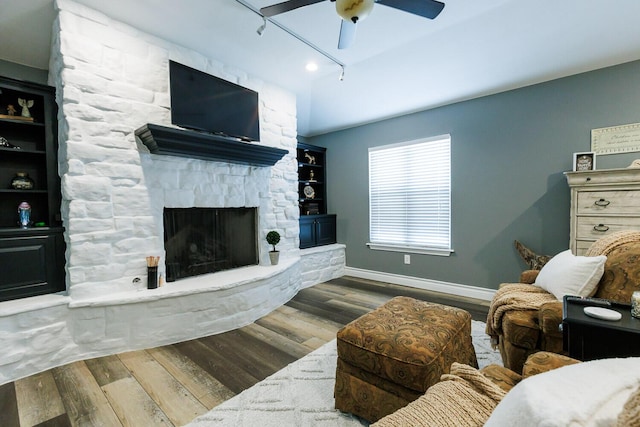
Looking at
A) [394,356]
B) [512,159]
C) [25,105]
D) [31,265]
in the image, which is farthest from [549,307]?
[25,105]

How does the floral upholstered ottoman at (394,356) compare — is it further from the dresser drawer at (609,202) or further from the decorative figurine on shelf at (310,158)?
the decorative figurine on shelf at (310,158)

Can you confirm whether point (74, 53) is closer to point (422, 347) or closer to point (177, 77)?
point (177, 77)

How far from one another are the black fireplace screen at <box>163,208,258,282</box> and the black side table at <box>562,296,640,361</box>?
9.30ft

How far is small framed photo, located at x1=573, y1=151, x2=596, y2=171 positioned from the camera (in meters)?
2.65

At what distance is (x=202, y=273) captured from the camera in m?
2.90

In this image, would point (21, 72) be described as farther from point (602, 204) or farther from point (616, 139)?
point (616, 139)

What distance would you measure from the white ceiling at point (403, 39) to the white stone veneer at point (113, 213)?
23 centimetres

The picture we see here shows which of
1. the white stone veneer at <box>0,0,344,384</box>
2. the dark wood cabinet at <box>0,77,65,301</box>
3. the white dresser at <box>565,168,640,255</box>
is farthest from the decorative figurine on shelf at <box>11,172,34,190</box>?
the white dresser at <box>565,168,640,255</box>

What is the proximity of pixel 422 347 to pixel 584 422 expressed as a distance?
980mm

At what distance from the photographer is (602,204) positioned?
93.4 inches

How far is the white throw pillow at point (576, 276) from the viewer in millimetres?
1592

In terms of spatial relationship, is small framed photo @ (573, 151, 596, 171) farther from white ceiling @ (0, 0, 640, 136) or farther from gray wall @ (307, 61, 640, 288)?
white ceiling @ (0, 0, 640, 136)

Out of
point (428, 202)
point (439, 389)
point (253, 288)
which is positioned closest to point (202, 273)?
point (253, 288)

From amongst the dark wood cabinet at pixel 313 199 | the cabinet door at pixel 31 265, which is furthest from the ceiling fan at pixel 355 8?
the dark wood cabinet at pixel 313 199
